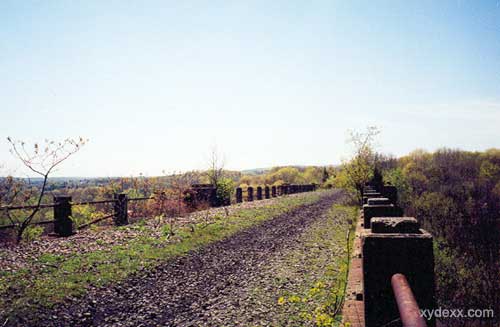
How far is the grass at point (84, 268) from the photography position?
16.4ft

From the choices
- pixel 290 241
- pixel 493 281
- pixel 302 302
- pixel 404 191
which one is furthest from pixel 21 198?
pixel 404 191

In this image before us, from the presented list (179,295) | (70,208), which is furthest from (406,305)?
(70,208)

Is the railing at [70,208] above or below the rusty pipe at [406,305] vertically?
below

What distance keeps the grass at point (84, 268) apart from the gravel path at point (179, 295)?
1.00 feet

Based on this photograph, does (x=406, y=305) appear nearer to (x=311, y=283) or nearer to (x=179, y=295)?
(x=179, y=295)

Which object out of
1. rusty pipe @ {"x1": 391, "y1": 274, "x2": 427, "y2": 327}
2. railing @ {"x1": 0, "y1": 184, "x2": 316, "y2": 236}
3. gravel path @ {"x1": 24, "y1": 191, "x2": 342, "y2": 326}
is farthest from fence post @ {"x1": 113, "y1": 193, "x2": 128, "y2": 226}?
rusty pipe @ {"x1": 391, "y1": 274, "x2": 427, "y2": 327}

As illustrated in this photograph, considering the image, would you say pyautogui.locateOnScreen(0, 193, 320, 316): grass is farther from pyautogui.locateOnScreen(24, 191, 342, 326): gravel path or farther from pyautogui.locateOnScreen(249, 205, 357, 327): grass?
pyautogui.locateOnScreen(249, 205, 357, 327): grass

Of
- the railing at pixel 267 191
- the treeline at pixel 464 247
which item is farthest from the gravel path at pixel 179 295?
the railing at pixel 267 191

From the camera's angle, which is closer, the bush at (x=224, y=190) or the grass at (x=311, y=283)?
the grass at (x=311, y=283)

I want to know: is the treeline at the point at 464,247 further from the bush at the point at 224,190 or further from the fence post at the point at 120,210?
the fence post at the point at 120,210

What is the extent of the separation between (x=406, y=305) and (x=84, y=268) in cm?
660

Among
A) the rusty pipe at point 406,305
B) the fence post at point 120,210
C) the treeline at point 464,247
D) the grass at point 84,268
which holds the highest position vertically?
the rusty pipe at point 406,305

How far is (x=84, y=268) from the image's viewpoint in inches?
257

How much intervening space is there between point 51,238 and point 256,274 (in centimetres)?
661
